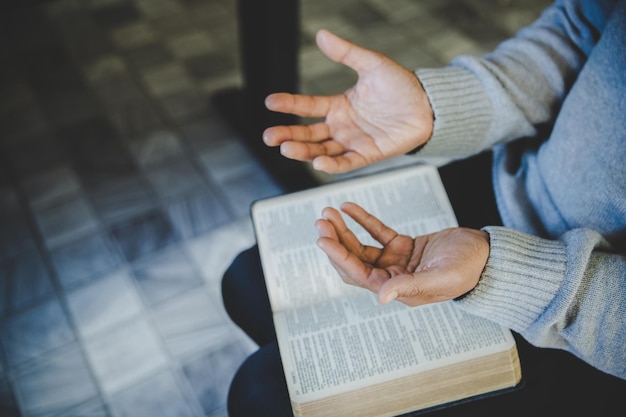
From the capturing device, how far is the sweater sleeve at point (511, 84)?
2.61ft

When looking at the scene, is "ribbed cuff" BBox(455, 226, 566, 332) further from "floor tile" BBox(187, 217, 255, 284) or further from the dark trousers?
"floor tile" BBox(187, 217, 255, 284)

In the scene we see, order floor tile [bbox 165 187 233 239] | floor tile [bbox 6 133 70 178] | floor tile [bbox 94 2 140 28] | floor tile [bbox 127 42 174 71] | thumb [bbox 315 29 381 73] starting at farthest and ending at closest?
1. floor tile [bbox 94 2 140 28]
2. floor tile [bbox 127 42 174 71]
3. floor tile [bbox 6 133 70 178]
4. floor tile [bbox 165 187 233 239]
5. thumb [bbox 315 29 381 73]

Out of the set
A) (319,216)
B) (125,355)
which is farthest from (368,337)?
(125,355)

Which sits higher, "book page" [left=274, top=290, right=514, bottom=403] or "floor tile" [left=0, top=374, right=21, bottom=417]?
"book page" [left=274, top=290, right=514, bottom=403]

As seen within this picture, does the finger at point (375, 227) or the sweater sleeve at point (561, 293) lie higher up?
the sweater sleeve at point (561, 293)

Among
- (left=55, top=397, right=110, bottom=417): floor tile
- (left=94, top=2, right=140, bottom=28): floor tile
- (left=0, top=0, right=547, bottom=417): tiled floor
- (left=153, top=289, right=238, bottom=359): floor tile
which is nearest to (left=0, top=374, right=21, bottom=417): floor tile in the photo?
(left=0, top=0, right=547, bottom=417): tiled floor

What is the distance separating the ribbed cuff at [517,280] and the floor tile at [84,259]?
1097 millimetres

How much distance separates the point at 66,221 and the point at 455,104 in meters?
1.24

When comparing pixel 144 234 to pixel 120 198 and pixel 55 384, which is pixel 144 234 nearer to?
pixel 120 198

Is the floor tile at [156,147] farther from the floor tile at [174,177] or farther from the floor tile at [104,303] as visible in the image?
the floor tile at [104,303]

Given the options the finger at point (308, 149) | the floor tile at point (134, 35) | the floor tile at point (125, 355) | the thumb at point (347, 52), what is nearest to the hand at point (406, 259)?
the finger at point (308, 149)

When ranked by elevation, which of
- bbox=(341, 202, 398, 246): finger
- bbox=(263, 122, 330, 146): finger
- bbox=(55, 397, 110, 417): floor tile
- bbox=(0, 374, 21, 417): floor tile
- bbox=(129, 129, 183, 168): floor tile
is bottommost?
bbox=(0, 374, 21, 417): floor tile

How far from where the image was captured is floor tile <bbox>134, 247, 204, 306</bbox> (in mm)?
1374

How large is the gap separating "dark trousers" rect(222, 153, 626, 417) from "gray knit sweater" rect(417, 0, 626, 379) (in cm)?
4
